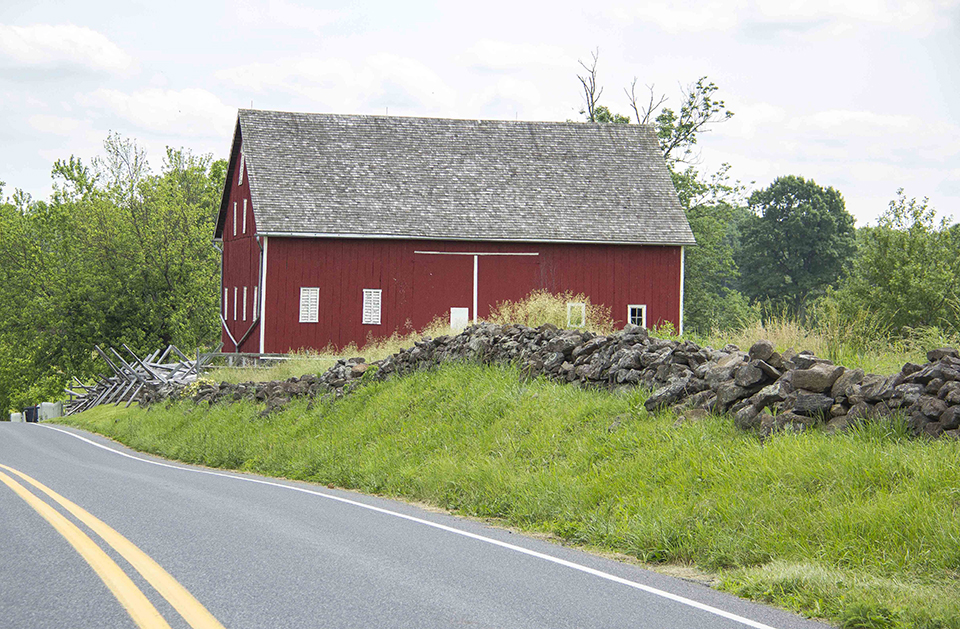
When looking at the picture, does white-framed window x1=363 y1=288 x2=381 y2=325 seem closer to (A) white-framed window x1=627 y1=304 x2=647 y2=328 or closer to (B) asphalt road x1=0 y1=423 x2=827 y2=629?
(A) white-framed window x1=627 y1=304 x2=647 y2=328

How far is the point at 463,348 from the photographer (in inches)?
661

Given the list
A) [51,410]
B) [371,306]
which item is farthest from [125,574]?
[51,410]

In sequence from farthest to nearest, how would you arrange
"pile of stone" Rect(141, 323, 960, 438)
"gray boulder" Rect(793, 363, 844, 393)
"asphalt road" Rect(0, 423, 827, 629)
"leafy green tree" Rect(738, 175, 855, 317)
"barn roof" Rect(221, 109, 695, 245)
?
"leafy green tree" Rect(738, 175, 855, 317)
"barn roof" Rect(221, 109, 695, 245)
"gray boulder" Rect(793, 363, 844, 393)
"pile of stone" Rect(141, 323, 960, 438)
"asphalt road" Rect(0, 423, 827, 629)

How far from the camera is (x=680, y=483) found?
8.88 m

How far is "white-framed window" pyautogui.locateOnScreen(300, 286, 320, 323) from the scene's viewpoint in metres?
32.1

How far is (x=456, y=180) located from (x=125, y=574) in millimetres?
28823

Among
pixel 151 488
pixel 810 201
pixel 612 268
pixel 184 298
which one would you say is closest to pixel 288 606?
pixel 151 488

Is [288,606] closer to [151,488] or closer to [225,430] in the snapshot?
[151,488]

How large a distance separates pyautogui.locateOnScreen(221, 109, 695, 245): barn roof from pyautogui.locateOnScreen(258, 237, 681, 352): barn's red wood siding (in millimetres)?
676

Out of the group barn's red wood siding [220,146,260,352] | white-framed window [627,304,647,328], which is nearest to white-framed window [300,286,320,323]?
barn's red wood siding [220,146,260,352]

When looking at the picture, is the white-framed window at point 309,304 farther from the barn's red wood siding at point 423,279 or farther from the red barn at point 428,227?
the barn's red wood siding at point 423,279

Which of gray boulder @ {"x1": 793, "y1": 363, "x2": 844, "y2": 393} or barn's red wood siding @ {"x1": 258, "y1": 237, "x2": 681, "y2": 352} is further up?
barn's red wood siding @ {"x1": 258, "y1": 237, "x2": 681, "y2": 352}

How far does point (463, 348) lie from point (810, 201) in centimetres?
5629

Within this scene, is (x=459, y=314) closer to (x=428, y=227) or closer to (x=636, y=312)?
(x=428, y=227)
